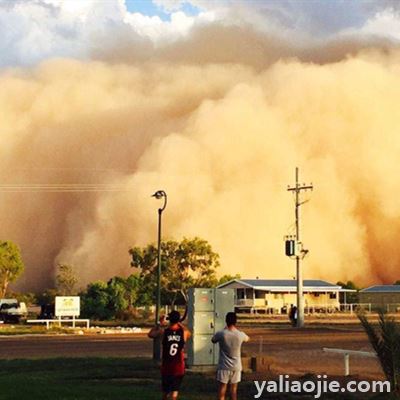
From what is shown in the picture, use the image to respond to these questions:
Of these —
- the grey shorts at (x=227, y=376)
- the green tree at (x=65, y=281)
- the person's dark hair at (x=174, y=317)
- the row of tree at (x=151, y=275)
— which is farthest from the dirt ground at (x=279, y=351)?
the green tree at (x=65, y=281)

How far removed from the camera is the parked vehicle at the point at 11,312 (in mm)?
54094

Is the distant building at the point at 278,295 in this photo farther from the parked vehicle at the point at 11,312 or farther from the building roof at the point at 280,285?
the parked vehicle at the point at 11,312

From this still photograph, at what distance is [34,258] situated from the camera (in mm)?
111562

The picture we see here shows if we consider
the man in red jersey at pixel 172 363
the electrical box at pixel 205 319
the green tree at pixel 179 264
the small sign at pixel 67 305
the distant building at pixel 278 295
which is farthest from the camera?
the distant building at pixel 278 295

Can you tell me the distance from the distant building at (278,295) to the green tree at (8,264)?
56.3 ft

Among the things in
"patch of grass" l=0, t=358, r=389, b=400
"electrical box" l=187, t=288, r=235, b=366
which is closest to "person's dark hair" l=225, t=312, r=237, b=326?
"patch of grass" l=0, t=358, r=389, b=400

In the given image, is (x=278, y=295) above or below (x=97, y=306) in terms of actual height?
above

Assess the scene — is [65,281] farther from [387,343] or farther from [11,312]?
[387,343]

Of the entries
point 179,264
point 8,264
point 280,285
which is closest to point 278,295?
point 280,285

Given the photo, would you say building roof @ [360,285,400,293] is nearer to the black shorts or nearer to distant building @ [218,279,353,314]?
distant building @ [218,279,353,314]

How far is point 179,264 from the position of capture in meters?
66.3

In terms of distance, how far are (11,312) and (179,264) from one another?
15700 mm

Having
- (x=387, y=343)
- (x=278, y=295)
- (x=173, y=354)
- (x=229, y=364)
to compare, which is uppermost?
Answer: (x=278, y=295)

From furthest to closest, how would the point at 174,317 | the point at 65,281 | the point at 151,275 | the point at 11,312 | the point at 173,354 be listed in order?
1. the point at 65,281
2. the point at 151,275
3. the point at 11,312
4. the point at 174,317
5. the point at 173,354
